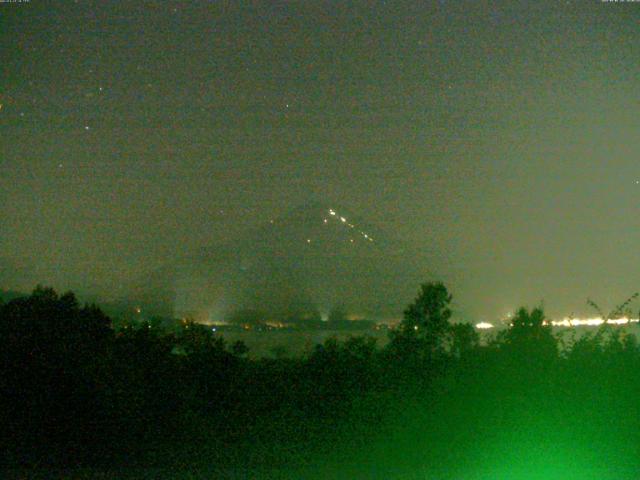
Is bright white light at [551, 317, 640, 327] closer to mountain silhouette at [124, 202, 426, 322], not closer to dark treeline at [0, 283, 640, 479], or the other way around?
dark treeline at [0, 283, 640, 479]

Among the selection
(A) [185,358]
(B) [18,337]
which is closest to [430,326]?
(A) [185,358]

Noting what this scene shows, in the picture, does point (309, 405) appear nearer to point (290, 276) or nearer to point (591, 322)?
point (591, 322)

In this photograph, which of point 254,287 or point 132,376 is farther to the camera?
point 254,287

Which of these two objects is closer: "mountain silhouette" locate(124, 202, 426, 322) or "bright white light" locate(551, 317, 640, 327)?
"bright white light" locate(551, 317, 640, 327)

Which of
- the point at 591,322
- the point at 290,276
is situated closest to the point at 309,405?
the point at 591,322

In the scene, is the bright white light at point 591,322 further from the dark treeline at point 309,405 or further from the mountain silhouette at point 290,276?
the mountain silhouette at point 290,276

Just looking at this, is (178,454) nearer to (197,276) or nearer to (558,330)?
(558,330)

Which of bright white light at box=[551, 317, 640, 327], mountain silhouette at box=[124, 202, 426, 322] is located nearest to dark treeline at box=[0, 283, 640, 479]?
bright white light at box=[551, 317, 640, 327]

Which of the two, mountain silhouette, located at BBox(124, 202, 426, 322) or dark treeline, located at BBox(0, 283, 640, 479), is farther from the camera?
mountain silhouette, located at BBox(124, 202, 426, 322)
